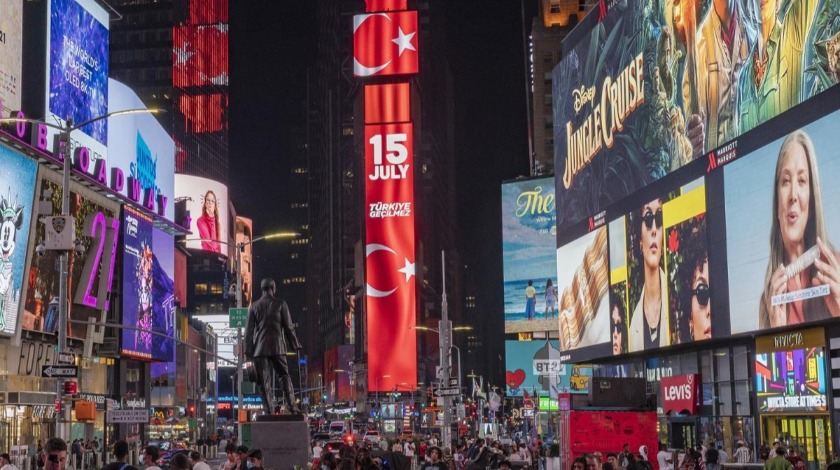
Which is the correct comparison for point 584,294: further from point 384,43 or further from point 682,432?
point 384,43

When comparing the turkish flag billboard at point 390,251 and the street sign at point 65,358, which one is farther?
the turkish flag billboard at point 390,251

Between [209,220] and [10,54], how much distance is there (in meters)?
86.0

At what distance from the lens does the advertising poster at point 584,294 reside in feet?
208

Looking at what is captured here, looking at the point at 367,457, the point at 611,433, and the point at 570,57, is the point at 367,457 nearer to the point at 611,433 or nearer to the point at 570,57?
the point at 611,433

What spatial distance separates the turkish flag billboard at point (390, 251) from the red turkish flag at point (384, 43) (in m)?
6.29

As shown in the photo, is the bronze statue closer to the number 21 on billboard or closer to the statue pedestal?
the statue pedestal

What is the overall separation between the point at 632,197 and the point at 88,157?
3612 centimetres

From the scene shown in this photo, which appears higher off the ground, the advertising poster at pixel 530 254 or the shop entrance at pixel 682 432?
the advertising poster at pixel 530 254

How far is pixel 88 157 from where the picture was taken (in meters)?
74.9

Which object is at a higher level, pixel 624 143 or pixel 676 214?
pixel 624 143

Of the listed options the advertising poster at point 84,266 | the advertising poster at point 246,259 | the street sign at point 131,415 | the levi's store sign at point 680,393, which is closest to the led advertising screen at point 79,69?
the advertising poster at point 84,266

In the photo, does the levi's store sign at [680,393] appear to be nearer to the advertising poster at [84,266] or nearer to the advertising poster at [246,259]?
the advertising poster at [84,266]

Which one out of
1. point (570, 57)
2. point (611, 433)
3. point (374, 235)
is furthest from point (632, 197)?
point (374, 235)

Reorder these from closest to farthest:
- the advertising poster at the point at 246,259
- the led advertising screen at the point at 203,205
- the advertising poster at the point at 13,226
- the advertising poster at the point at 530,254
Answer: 1. the advertising poster at the point at 13,226
2. the advertising poster at the point at 530,254
3. the led advertising screen at the point at 203,205
4. the advertising poster at the point at 246,259
